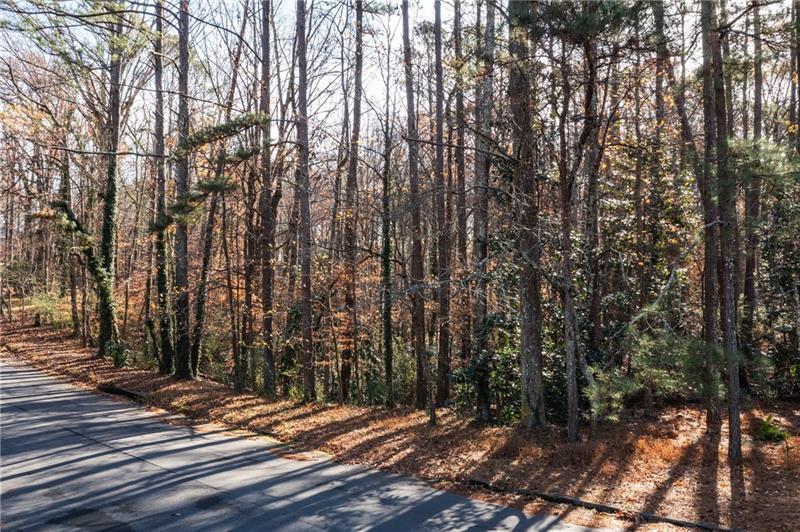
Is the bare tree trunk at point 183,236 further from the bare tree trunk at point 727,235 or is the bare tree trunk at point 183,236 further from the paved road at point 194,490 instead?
the bare tree trunk at point 727,235

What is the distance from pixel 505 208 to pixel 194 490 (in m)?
8.18

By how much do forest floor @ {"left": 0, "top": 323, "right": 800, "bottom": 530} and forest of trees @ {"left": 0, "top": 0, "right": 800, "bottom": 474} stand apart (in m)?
0.68

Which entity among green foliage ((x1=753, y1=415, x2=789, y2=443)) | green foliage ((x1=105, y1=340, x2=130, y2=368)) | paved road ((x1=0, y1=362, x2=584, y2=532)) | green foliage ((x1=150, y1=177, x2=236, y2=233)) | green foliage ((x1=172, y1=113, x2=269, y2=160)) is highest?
green foliage ((x1=172, y1=113, x2=269, y2=160))

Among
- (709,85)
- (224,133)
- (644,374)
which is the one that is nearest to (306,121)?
(224,133)

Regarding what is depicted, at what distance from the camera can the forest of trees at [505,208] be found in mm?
8656

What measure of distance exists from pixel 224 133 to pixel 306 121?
214 centimetres

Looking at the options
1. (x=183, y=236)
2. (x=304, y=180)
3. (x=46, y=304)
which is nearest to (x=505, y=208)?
(x=304, y=180)

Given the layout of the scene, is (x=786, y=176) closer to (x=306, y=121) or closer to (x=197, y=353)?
(x=306, y=121)

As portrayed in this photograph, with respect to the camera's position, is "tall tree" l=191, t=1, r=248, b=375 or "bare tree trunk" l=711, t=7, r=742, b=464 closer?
"bare tree trunk" l=711, t=7, r=742, b=464

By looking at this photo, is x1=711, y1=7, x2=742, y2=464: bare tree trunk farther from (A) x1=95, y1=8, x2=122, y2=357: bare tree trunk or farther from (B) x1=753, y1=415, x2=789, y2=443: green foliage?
(A) x1=95, y1=8, x2=122, y2=357: bare tree trunk

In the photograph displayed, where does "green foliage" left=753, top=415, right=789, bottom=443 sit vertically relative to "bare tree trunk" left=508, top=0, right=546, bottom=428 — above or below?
below

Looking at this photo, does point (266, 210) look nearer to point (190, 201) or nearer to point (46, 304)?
point (190, 201)

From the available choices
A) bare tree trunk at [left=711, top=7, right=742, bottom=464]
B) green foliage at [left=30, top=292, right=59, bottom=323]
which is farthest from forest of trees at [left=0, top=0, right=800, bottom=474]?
green foliage at [left=30, top=292, right=59, bottom=323]

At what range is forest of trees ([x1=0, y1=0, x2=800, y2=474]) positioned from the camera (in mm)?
8656
